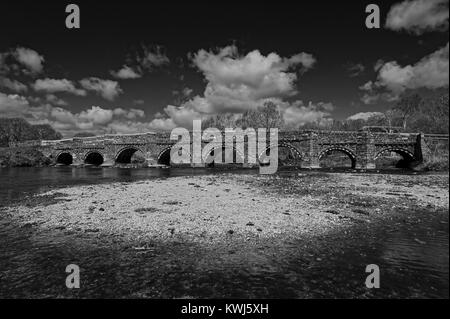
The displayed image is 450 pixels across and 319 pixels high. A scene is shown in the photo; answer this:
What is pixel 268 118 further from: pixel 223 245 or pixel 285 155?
pixel 223 245

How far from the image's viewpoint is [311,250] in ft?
32.1

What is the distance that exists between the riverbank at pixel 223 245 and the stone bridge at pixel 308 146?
106 feet

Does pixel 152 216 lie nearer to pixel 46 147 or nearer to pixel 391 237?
pixel 391 237

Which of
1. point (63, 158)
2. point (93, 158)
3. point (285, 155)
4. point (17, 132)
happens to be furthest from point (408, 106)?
point (17, 132)

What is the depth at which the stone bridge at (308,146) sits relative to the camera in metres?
46.9

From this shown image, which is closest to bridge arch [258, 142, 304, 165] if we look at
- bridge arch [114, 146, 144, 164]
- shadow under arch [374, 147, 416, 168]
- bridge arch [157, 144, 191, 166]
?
shadow under arch [374, 147, 416, 168]

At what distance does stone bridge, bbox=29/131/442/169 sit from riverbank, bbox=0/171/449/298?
32448mm

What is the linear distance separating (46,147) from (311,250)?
266ft

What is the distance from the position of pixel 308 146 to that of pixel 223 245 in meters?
43.4

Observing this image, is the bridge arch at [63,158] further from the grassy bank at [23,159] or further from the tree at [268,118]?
the tree at [268,118]

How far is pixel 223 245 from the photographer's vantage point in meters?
10.4

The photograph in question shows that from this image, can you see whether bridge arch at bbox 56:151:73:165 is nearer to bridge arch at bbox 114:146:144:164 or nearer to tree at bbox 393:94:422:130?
bridge arch at bbox 114:146:144:164
